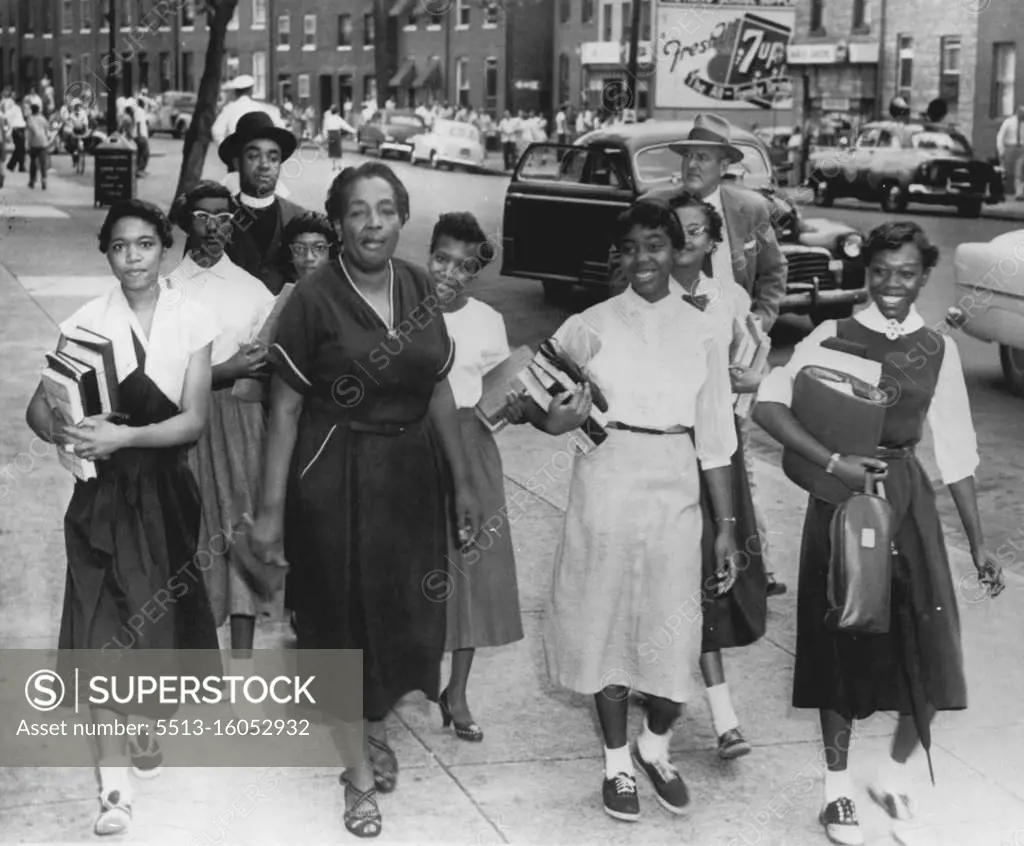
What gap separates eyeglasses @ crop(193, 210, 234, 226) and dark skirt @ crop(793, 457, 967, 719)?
2.21 meters

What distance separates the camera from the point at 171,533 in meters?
4.78

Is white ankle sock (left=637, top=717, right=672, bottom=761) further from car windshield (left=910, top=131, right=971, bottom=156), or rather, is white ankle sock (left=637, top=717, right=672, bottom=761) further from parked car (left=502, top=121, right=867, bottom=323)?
car windshield (left=910, top=131, right=971, bottom=156)

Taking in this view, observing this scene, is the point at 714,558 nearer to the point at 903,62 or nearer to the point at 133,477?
the point at 133,477

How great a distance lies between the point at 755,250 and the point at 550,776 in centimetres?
254

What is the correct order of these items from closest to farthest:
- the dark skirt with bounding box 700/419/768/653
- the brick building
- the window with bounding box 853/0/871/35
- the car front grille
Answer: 1. the dark skirt with bounding box 700/419/768/653
2. the car front grille
3. the brick building
4. the window with bounding box 853/0/871/35

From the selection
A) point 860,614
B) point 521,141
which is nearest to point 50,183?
point 521,141

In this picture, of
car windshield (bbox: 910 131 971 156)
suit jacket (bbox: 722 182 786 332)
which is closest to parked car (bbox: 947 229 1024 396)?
suit jacket (bbox: 722 182 786 332)

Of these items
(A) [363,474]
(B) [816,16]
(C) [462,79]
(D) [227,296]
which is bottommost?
(A) [363,474]

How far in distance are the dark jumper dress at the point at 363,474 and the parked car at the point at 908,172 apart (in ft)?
90.0

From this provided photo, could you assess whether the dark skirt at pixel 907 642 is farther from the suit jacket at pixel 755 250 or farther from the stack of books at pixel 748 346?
the suit jacket at pixel 755 250

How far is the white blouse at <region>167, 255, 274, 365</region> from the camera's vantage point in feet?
18.0

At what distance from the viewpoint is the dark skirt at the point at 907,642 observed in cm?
464

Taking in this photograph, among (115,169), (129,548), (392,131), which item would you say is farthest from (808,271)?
(392,131)

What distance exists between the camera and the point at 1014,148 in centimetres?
3478
